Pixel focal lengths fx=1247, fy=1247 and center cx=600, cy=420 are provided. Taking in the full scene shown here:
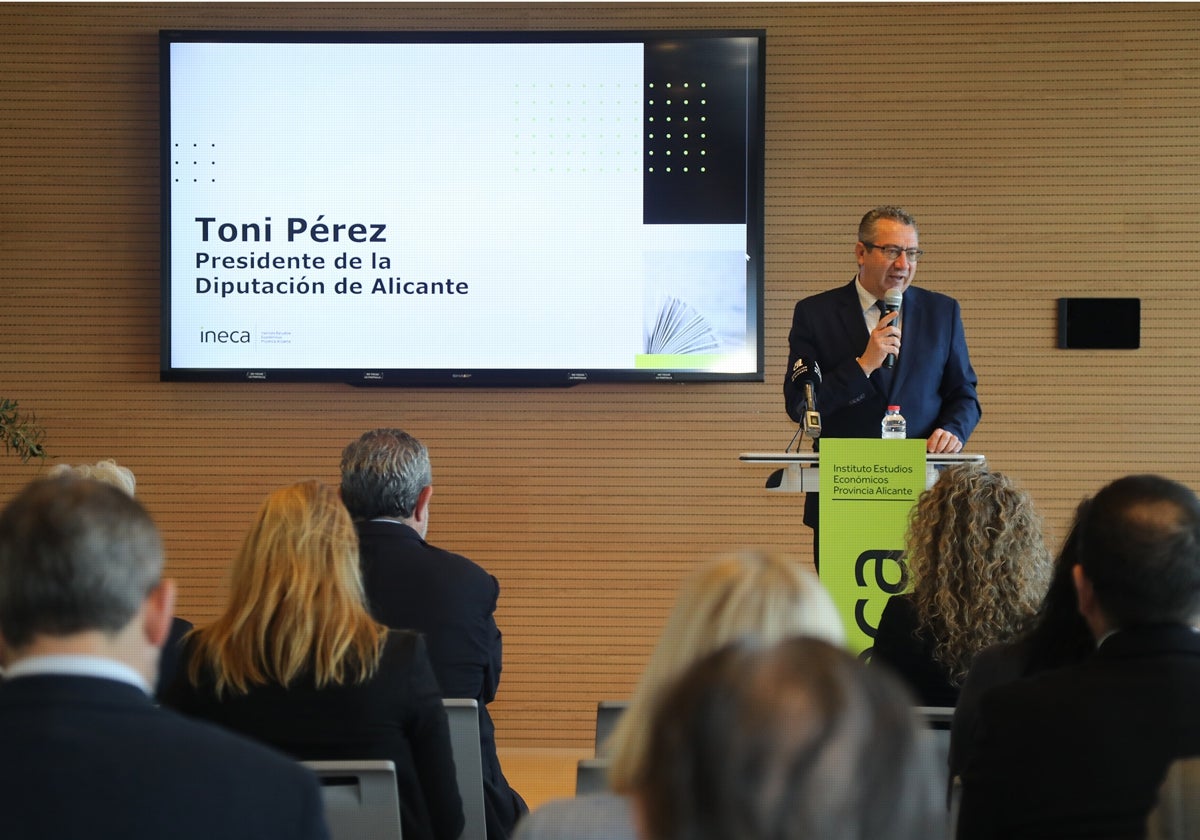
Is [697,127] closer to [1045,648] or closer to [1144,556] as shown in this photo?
[1045,648]

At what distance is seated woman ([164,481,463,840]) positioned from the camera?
2.22 m

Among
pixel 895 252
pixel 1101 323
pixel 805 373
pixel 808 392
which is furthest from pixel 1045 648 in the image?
pixel 1101 323

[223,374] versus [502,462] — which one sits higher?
[223,374]

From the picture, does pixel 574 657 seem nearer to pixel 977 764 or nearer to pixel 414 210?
pixel 414 210

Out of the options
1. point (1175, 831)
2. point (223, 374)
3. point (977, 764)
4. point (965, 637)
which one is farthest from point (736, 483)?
point (1175, 831)

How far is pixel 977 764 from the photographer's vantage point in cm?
171

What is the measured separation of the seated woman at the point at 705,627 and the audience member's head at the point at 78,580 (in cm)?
50

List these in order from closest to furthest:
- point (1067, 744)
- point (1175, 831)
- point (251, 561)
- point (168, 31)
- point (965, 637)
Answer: point (1175, 831) → point (1067, 744) → point (251, 561) → point (965, 637) → point (168, 31)

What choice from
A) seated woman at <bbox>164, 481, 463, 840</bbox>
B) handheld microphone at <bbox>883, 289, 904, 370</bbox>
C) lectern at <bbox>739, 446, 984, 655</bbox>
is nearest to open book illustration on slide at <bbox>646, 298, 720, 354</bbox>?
handheld microphone at <bbox>883, 289, 904, 370</bbox>

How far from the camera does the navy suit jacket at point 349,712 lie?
223 centimetres

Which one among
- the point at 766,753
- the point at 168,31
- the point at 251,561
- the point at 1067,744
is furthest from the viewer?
the point at 168,31

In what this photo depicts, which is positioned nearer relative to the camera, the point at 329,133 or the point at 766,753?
the point at 766,753

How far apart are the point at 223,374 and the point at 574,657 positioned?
2025mm

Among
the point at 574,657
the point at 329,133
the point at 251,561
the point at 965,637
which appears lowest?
the point at 574,657
